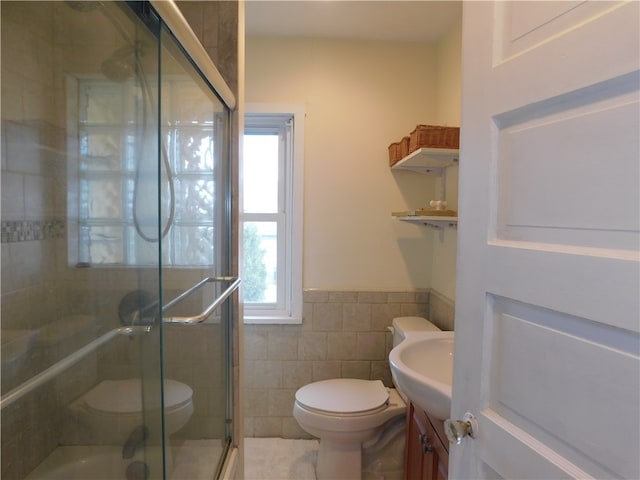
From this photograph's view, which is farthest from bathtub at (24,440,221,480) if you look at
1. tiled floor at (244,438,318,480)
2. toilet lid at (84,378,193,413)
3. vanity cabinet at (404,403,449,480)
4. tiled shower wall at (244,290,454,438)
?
tiled shower wall at (244,290,454,438)

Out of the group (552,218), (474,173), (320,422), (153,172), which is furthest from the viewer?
(320,422)

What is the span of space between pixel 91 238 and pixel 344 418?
4.37 ft

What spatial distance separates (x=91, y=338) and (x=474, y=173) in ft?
3.50

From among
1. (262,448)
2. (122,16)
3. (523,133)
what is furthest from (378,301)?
(122,16)

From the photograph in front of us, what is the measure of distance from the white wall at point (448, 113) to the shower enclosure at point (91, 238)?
1355 millimetres

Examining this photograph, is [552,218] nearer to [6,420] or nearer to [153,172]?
[153,172]

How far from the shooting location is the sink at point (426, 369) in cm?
113

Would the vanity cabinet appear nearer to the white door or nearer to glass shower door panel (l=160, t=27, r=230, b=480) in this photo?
the white door

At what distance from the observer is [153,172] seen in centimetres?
97

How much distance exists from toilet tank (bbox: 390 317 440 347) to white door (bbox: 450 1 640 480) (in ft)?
3.45

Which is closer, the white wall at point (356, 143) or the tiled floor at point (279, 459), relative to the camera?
the tiled floor at point (279, 459)

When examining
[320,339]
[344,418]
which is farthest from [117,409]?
[320,339]

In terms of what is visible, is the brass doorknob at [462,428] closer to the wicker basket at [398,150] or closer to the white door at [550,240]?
the white door at [550,240]

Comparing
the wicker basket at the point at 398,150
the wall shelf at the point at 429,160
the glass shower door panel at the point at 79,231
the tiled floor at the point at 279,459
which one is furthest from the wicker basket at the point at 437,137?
the tiled floor at the point at 279,459
